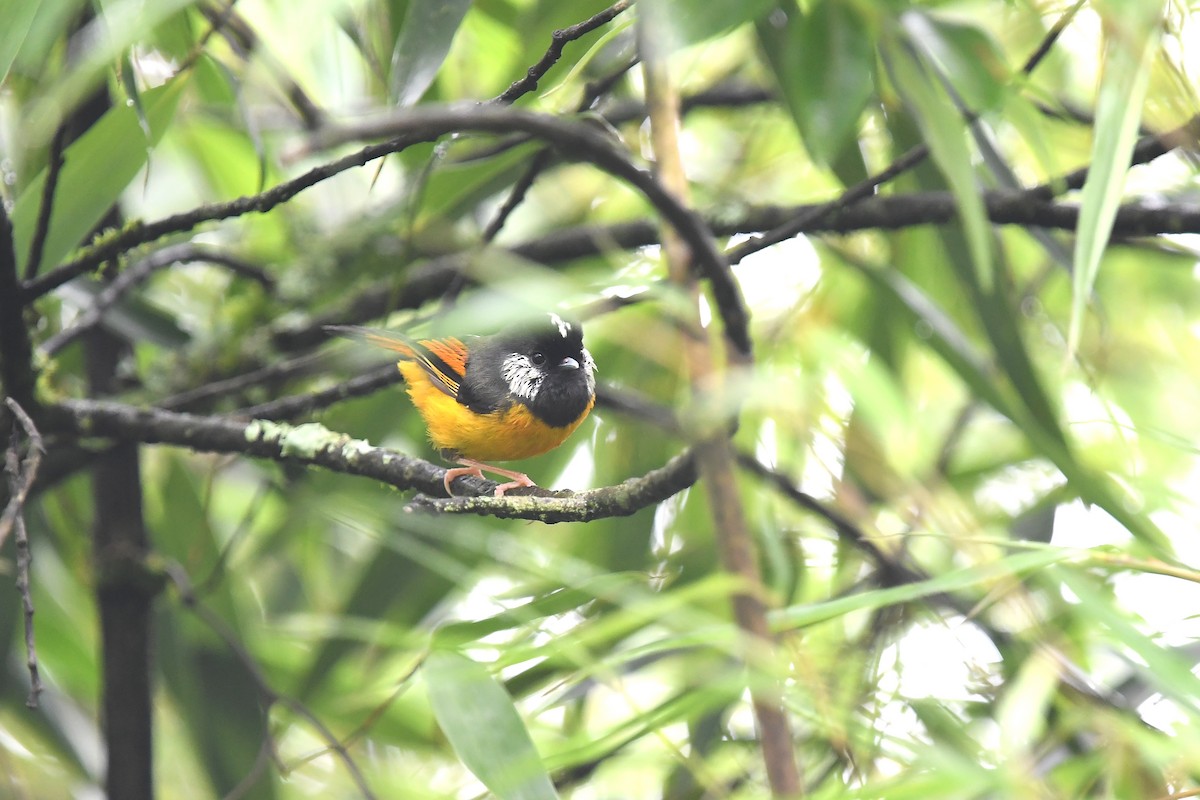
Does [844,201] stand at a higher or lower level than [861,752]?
higher

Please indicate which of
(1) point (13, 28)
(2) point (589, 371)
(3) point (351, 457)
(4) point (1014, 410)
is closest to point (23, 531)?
(3) point (351, 457)

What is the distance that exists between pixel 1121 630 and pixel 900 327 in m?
1.54

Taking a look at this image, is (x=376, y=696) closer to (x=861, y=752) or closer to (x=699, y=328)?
(x=861, y=752)

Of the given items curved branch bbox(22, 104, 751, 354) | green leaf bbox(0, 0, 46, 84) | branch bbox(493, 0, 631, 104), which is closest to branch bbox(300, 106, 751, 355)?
curved branch bbox(22, 104, 751, 354)

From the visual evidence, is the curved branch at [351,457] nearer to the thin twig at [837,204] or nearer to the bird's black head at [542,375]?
the bird's black head at [542,375]

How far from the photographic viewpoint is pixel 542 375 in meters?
2.06

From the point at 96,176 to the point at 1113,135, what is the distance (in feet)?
5.37

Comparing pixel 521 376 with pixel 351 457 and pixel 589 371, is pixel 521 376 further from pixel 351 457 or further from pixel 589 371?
pixel 351 457

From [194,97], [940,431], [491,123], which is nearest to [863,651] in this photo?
[940,431]

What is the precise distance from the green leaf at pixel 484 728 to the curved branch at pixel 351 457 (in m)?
0.33

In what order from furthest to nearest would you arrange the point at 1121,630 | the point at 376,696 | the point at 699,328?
the point at 376,696 → the point at 699,328 → the point at 1121,630

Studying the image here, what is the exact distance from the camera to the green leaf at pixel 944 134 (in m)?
1.59

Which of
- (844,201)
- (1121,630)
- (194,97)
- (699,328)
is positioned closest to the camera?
(1121,630)

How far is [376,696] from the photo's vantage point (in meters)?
2.75
